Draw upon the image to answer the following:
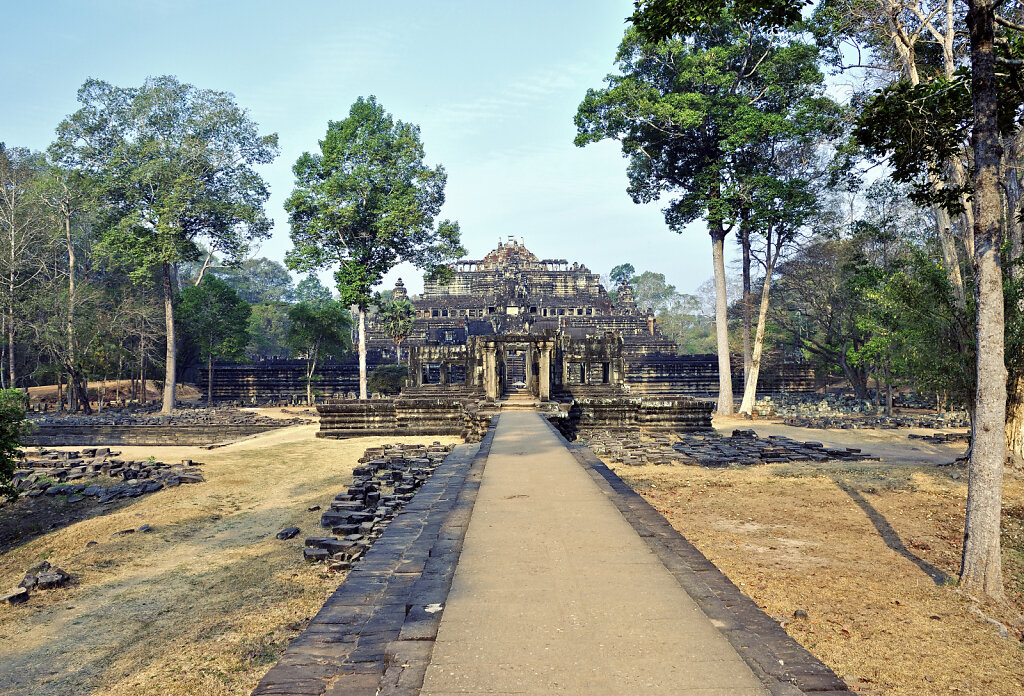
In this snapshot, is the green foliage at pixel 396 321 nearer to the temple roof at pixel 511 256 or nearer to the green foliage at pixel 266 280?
the temple roof at pixel 511 256

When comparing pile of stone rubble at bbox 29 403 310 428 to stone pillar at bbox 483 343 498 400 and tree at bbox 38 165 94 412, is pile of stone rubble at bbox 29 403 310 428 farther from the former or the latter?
stone pillar at bbox 483 343 498 400

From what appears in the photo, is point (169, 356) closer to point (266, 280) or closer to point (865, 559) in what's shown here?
point (865, 559)

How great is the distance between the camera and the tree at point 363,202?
27156 mm

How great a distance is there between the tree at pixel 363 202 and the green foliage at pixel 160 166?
6.45 metres

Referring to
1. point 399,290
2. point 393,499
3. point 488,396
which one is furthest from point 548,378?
point 399,290

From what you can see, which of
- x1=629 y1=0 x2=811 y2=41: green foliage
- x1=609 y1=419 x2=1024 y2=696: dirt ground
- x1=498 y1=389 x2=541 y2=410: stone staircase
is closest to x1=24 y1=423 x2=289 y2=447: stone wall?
x1=498 y1=389 x2=541 y2=410: stone staircase

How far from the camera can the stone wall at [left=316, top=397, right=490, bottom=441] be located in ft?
62.0

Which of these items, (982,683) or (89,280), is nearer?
(982,683)

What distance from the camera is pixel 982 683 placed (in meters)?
3.81

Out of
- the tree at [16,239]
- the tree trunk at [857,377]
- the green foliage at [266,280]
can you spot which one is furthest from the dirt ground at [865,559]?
the green foliage at [266,280]

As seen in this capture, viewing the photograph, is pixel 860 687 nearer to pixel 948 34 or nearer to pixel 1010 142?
pixel 948 34

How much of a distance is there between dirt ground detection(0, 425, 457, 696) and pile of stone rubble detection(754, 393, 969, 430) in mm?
19499

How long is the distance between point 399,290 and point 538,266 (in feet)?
56.1

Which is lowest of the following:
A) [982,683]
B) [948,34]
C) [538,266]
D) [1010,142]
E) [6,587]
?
[6,587]
